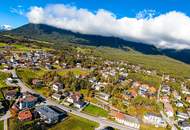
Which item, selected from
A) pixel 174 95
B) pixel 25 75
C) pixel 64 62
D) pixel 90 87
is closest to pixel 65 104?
pixel 90 87

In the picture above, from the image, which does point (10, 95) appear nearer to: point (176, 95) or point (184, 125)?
point (184, 125)

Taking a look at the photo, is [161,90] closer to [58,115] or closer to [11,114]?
[58,115]

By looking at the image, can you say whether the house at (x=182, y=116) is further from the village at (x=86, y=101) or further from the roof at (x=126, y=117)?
the roof at (x=126, y=117)

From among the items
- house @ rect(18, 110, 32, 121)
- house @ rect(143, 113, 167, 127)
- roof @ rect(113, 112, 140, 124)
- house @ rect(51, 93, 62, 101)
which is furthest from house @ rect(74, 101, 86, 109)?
house @ rect(143, 113, 167, 127)

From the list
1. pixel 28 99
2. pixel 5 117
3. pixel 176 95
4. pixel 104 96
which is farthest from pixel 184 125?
pixel 5 117

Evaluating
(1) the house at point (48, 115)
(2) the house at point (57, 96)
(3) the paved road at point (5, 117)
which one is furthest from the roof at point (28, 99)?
(2) the house at point (57, 96)

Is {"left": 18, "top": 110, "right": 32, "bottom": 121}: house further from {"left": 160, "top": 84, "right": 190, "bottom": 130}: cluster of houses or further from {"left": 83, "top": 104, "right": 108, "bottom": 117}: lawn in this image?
{"left": 160, "top": 84, "right": 190, "bottom": 130}: cluster of houses
